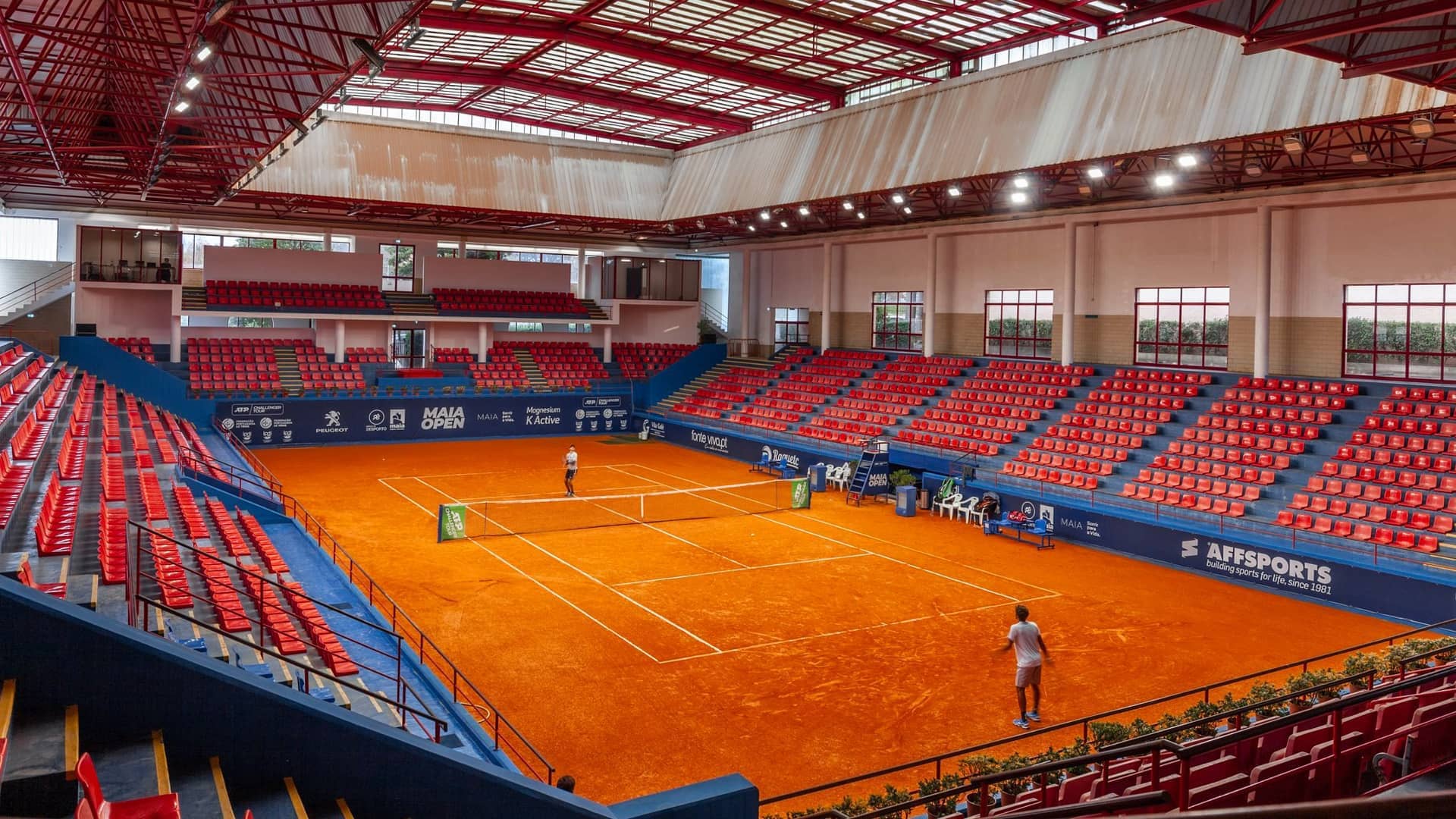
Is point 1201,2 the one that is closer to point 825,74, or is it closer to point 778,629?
point 778,629

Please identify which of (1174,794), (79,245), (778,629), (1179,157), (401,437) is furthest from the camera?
(401,437)

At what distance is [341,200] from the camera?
40.7 m

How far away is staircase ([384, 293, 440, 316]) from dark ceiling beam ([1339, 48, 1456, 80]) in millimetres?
40247

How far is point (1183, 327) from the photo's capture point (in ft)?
112

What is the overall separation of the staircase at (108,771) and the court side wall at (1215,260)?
29826mm

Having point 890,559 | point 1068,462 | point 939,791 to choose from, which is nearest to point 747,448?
point 1068,462

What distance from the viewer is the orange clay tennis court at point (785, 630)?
45.2 feet

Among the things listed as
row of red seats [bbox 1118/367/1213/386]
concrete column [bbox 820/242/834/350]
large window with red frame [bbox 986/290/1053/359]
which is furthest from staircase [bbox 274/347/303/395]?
row of red seats [bbox 1118/367/1213/386]

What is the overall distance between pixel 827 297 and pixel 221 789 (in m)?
41.8

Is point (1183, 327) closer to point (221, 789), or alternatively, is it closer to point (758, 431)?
point (758, 431)

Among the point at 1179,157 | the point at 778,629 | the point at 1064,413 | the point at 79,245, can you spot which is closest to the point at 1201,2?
the point at 778,629

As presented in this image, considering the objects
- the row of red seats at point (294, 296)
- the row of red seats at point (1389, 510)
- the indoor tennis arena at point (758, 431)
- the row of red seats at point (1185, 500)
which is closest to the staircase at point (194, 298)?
the row of red seats at point (294, 296)

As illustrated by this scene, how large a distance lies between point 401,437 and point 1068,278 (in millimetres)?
28662

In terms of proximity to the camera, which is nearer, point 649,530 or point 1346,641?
point 1346,641
